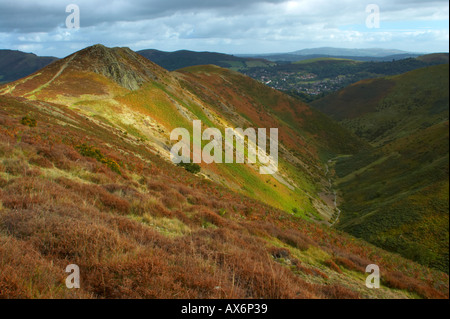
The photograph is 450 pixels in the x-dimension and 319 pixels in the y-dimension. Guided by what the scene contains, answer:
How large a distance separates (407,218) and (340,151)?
6132 cm

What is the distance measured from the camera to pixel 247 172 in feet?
123

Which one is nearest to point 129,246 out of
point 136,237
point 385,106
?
point 136,237

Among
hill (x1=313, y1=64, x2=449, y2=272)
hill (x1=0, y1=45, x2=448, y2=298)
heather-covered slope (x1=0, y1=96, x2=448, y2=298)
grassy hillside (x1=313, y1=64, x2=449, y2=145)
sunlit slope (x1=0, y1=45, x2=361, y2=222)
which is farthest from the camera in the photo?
grassy hillside (x1=313, y1=64, x2=449, y2=145)

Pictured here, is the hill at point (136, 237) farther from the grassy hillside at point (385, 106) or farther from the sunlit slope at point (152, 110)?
the grassy hillside at point (385, 106)

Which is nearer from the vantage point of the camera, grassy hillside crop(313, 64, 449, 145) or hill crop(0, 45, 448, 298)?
hill crop(0, 45, 448, 298)

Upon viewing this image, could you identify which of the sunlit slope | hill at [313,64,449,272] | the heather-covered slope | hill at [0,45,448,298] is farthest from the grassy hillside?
the heather-covered slope

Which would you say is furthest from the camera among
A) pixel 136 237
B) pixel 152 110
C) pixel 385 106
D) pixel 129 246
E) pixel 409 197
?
pixel 385 106

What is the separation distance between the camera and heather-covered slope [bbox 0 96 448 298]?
5.04m

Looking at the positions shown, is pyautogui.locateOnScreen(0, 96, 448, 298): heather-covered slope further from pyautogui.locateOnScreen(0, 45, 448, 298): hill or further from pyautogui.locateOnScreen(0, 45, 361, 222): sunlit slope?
pyautogui.locateOnScreen(0, 45, 361, 222): sunlit slope

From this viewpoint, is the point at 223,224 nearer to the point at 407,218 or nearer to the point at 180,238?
the point at 180,238

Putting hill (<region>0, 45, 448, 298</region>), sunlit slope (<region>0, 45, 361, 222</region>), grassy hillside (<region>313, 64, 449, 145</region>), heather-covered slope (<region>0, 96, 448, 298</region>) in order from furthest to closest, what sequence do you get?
grassy hillside (<region>313, 64, 449, 145</region>), sunlit slope (<region>0, 45, 361, 222</region>), hill (<region>0, 45, 448, 298</region>), heather-covered slope (<region>0, 96, 448, 298</region>)

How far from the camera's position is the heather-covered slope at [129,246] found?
5.04 meters

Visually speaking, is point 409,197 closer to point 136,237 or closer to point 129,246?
point 136,237

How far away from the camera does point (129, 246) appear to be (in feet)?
20.7
